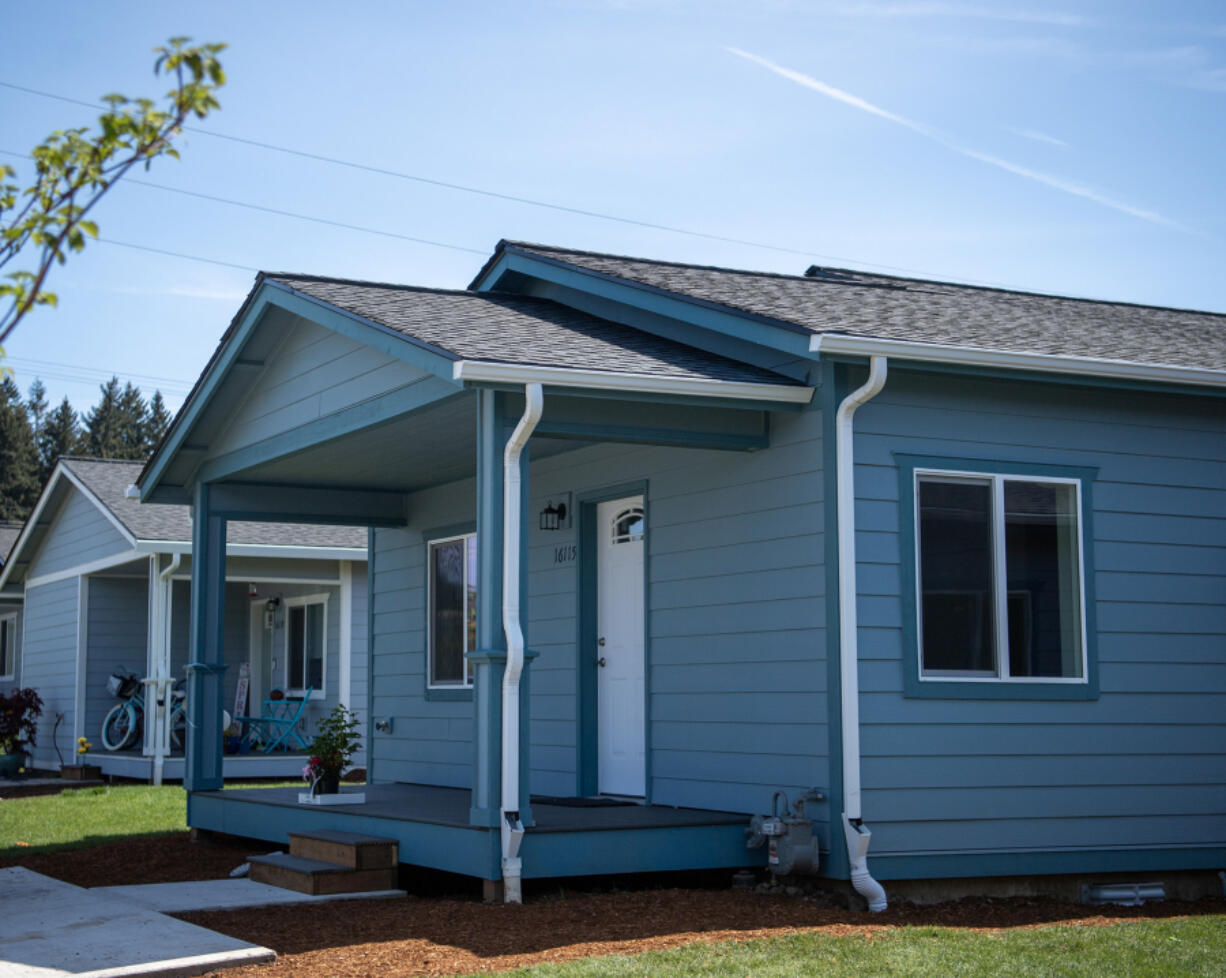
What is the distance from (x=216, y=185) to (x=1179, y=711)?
18446 millimetres

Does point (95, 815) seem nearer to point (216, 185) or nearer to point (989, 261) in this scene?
point (216, 185)

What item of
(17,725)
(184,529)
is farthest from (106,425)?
(184,529)

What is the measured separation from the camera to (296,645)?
63.2 ft

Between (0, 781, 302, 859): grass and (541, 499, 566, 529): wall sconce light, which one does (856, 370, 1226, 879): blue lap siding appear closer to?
(541, 499, 566, 529): wall sconce light

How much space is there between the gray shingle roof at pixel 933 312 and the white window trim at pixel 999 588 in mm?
767

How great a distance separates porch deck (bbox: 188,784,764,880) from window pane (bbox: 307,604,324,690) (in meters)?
9.42

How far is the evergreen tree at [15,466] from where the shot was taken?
165 feet

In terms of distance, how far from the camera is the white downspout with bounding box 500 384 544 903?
23.8 feet

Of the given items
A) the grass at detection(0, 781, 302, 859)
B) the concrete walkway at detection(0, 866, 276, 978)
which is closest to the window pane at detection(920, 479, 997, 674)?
the concrete walkway at detection(0, 866, 276, 978)

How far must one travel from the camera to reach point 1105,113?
15000 mm

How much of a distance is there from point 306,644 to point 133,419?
43.9 meters

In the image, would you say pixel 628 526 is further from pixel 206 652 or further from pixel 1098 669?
pixel 206 652

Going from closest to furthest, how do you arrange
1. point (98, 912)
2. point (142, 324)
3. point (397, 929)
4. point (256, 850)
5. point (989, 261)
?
point (397, 929) → point (98, 912) → point (256, 850) → point (989, 261) → point (142, 324)

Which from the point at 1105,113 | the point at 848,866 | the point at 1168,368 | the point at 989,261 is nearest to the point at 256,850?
the point at 848,866
